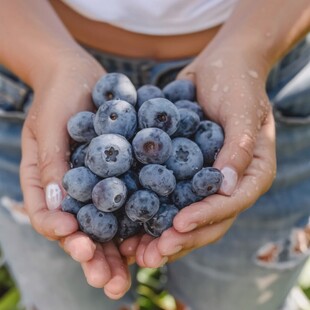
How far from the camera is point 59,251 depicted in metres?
1.37

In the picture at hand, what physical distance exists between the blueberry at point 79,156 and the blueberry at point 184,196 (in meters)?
0.16

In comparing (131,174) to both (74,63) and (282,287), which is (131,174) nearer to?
(74,63)

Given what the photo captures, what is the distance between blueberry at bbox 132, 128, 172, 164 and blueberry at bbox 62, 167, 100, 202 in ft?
0.26

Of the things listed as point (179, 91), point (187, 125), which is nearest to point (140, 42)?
point (179, 91)

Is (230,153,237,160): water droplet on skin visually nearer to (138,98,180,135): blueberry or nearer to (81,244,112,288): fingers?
(138,98,180,135): blueberry

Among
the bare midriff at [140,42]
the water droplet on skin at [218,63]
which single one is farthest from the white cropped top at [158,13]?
the water droplet on skin at [218,63]

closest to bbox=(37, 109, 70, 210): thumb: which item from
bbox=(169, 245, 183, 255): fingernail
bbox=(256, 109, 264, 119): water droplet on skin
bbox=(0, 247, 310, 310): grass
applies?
bbox=(169, 245, 183, 255): fingernail

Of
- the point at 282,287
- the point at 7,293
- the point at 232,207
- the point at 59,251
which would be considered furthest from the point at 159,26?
the point at 7,293

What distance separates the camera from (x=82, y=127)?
3.03 ft

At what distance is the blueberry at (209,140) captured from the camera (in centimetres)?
94

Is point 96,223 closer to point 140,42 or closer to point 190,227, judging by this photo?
point 190,227

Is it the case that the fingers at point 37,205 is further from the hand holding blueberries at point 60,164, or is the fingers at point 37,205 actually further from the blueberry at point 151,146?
the blueberry at point 151,146

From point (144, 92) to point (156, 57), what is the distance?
0.25 m

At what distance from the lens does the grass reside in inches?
73.8
